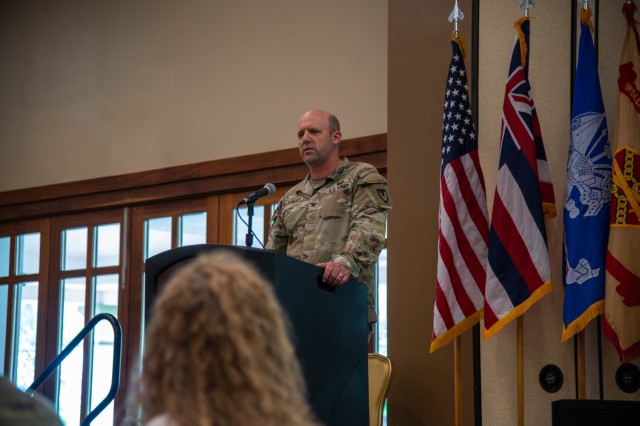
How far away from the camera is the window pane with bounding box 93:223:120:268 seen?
620cm

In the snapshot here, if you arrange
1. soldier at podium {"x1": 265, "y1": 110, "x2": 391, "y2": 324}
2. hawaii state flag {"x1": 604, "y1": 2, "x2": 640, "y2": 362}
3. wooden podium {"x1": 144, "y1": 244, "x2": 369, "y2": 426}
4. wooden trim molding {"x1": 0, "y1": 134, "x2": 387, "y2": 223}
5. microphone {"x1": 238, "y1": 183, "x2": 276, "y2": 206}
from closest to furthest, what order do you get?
wooden podium {"x1": 144, "y1": 244, "x2": 369, "y2": 426} < microphone {"x1": 238, "y1": 183, "x2": 276, "y2": 206} < soldier at podium {"x1": 265, "y1": 110, "x2": 391, "y2": 324} < hawaii state flag {"x1": 604, "y1": 2, "x2": 640, "y2": 362} < wooden trim molding {"x1": 0, "y1": 134, "x2": 387, "y2": 223}

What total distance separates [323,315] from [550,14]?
6.70ft

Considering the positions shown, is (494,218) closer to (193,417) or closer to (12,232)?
(193,417)

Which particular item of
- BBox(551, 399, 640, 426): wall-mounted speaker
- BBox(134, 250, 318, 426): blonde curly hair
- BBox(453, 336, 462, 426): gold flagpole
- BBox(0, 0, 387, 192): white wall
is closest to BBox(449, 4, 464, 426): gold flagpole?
BBox(453, 336, 462, 426): gold flagpole

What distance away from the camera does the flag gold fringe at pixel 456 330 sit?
3754 mm

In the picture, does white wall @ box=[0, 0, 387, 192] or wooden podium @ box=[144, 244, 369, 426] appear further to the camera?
white wall @ box=[0, 0, 387, 192]

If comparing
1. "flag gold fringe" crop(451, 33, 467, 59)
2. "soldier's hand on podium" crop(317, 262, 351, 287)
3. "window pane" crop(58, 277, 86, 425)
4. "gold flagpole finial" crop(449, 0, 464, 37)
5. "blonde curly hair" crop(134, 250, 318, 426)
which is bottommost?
A: "window pane" crop(58, 277, 86, 425)

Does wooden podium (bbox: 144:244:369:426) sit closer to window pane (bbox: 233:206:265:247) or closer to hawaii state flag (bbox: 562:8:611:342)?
hawaii state flag (bbox: 562:8:611:342)

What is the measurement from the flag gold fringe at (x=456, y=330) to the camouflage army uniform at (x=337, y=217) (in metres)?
0.42

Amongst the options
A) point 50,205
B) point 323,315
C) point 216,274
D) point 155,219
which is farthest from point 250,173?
point 216,274

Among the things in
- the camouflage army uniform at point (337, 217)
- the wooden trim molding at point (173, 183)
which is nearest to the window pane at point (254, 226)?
the wooden trim molding at point (173, 183)

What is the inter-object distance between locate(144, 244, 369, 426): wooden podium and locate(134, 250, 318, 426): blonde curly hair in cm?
139

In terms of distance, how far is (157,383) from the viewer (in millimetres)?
1064

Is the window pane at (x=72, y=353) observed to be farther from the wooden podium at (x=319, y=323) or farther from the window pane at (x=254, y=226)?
the wooden podium at (x=319, y=323)
